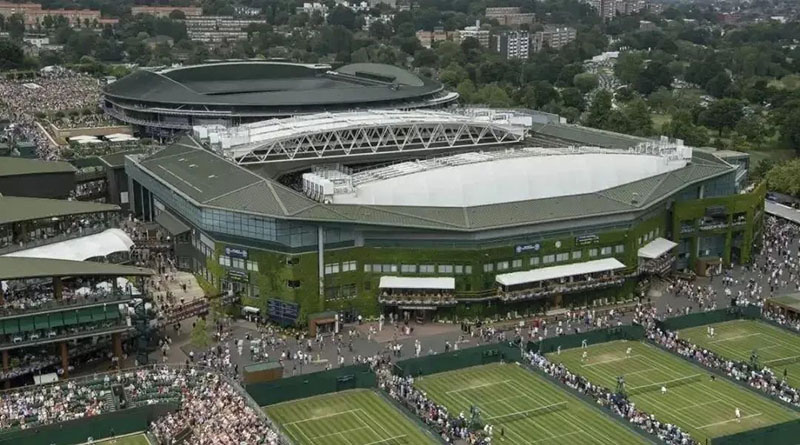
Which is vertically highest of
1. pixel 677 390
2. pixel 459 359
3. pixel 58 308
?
pixel 58 308

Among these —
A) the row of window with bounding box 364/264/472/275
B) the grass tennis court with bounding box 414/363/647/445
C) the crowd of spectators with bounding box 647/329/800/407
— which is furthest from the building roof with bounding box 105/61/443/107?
the grass tennis court with bounding box 414/363/647/445

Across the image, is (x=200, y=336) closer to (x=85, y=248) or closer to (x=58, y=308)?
(x=58, y=308)

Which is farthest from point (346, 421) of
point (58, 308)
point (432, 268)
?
point (432, 268)

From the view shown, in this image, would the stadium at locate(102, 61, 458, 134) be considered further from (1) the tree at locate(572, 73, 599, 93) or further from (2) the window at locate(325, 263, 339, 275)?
(2) the window at locate(325, 263, 339, 275)

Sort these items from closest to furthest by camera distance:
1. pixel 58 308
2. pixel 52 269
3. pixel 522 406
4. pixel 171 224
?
1. pixel 522 406
2. pixel 58 308
3. pixel 52 269
4. pixel 171 224

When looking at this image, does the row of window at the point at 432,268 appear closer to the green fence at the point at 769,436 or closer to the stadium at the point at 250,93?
the green fence at the point at 769,436

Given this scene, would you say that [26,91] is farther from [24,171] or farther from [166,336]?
[166,336]

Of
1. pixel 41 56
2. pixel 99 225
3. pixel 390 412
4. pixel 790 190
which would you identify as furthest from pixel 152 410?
pixel 41 56
